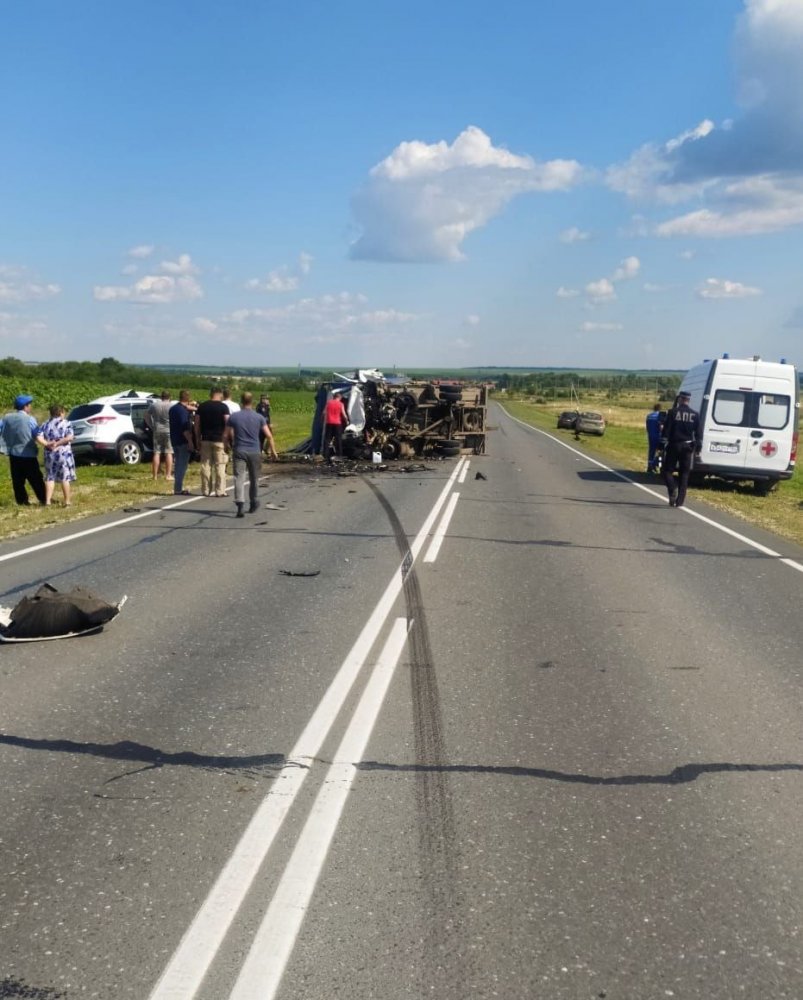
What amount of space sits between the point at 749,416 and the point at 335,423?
9.57 meters

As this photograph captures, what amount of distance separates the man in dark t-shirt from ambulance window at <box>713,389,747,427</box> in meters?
9.69

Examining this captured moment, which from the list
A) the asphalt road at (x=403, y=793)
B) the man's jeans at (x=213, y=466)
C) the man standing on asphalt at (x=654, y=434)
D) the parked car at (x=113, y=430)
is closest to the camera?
the asphalt road at (x=403, y=793)

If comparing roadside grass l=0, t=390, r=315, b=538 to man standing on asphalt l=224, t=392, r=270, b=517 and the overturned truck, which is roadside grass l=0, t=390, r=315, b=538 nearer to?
man standing on asphalt l=224, t=392, r=270, b=517

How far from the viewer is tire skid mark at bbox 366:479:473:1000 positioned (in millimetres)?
Result: 2986

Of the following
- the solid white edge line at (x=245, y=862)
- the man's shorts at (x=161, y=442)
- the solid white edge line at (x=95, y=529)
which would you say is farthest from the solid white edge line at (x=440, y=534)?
the man's shorts at (x=161, y=442)

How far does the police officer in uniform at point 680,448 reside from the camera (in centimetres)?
1666

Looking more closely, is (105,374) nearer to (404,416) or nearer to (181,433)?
(404,416)

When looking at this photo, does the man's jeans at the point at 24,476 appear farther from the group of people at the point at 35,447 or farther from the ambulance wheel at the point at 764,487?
the ambulance wheel at the point at 764,487

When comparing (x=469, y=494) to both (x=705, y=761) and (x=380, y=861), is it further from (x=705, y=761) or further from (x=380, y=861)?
(x=380, y=861)

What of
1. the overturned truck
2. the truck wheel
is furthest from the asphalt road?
the overturned truck

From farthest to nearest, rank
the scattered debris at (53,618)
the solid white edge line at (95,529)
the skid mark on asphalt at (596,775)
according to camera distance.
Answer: the solid white edge line at (95,529)
the scattered debris at (53,618)
the skid mark on asphalt at (596,775)

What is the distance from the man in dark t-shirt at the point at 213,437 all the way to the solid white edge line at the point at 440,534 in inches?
142

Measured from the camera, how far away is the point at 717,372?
19281 millimetres

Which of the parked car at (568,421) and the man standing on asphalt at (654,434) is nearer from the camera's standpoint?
the man standing on asphalt at (654,434)
